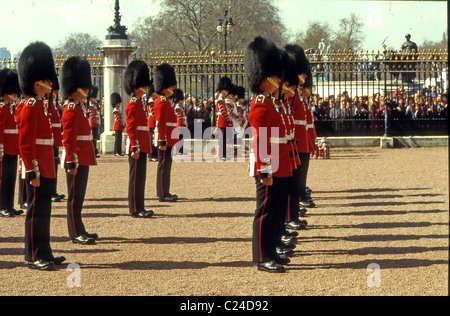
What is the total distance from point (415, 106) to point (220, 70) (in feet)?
14.9

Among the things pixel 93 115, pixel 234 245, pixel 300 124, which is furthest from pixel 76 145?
pixel 93 115

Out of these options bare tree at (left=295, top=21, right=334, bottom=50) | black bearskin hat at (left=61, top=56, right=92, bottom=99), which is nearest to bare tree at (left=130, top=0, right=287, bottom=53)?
bare tree at (left=295, top=21, right=334, bottom=50)

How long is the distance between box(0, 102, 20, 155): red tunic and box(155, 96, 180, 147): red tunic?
159cm

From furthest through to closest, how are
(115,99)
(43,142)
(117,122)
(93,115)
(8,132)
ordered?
(115,99), (117,122), (93,115), (8,132), (43,142)

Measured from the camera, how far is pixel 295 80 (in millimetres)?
6332

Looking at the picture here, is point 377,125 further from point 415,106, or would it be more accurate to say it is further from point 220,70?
point 220,70

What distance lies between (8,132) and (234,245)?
3.04 m

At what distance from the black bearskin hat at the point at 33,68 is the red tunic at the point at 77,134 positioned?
570mm

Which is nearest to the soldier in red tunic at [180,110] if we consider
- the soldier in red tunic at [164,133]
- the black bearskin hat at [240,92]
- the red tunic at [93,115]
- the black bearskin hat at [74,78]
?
the black bearskin hat at [240,92]

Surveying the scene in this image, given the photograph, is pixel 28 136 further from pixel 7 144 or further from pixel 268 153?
pixel 7 144

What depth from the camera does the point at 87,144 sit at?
5.99m
